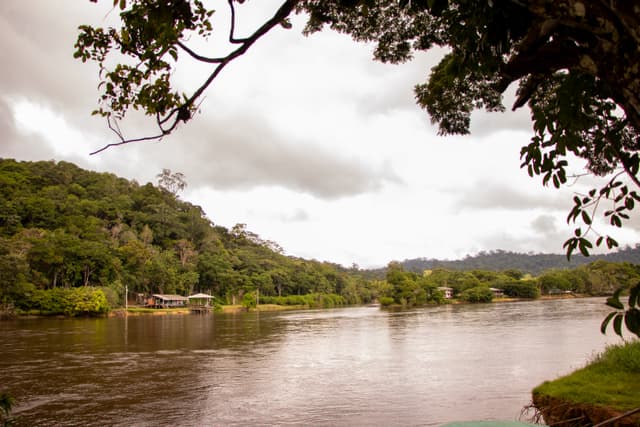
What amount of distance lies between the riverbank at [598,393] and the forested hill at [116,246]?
40.2 m

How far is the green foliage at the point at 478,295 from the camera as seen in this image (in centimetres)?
6581

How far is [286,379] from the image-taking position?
10.7 m

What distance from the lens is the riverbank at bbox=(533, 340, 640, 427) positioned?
17.0 ft

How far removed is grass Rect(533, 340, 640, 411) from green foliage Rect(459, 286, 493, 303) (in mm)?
61653

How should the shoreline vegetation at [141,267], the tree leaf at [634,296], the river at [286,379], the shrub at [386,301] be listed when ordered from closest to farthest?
the tree leaf at [634,296], the river at [286,379], the shoreline vegetation at [141,267], the shrub at [386,301]

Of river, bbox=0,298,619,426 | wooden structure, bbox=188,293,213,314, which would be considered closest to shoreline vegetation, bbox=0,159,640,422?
wooden structure, bbox=188,293,213,314

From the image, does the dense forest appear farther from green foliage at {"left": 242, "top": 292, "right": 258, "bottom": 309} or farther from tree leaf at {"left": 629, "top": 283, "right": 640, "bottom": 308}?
tree leaf at {"left": 629, "top": 283, "right": 640, "bottom": 308}

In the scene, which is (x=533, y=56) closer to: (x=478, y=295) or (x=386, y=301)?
(x=386, y=301)

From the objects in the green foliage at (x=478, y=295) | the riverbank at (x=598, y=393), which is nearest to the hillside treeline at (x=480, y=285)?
the green foliage at (x=478, y=295)

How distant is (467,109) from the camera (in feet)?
21.4

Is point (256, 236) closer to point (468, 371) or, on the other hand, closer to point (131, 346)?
point (131, 346)

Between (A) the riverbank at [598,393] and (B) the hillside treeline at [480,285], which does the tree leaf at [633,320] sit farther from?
(B) the hillside treeline at [480,285]

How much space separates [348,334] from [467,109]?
16.7m

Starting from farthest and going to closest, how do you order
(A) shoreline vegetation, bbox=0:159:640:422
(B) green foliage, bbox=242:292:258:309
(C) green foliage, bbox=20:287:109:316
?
(B) green foliage, bbox=242:292:258:309, (A) shoreline vegetation, bbox=0:159:640:422, (C) green foliage, bbox=20:287:109:316
